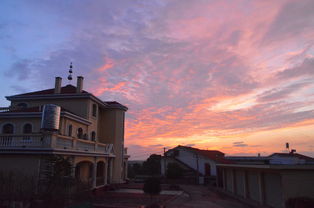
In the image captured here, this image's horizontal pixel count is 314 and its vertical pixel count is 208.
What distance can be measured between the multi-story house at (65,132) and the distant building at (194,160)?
1206 cm

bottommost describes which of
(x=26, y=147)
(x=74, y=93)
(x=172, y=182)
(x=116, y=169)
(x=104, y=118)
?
(x=172, y=182)

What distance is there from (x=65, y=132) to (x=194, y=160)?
87.9 ft

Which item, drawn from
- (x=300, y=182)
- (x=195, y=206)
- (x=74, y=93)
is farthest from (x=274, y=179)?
(x=74, y=93)

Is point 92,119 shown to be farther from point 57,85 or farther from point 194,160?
point 194,160

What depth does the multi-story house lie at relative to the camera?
16625 millimetres

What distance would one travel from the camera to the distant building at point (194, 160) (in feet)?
136

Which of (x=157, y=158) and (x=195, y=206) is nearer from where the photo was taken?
(x=195, y=206)

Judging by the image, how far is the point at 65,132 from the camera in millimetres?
22141

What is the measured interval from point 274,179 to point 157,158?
3846cm

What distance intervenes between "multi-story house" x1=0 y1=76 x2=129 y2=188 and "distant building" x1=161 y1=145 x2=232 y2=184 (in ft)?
39.6

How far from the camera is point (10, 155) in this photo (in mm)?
16812

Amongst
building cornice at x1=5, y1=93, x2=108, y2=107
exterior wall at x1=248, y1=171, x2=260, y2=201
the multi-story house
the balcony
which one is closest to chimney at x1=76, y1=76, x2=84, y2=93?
the multi-story house

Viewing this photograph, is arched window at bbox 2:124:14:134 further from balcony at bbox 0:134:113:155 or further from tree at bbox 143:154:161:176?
tree at bbox 143:154:161:176

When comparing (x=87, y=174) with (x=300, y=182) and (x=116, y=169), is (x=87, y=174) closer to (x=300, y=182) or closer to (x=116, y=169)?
(x=116, y=169)
